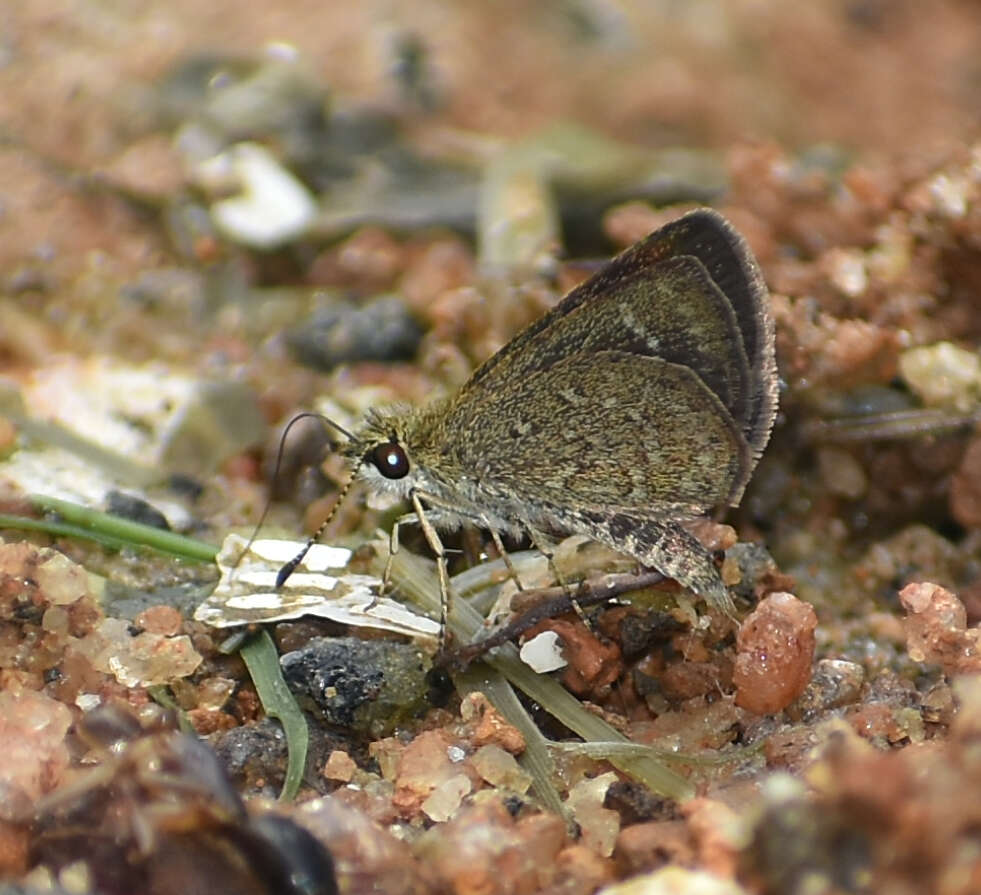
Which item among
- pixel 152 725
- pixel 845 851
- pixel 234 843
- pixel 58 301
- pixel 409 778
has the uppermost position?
pixel 845 851

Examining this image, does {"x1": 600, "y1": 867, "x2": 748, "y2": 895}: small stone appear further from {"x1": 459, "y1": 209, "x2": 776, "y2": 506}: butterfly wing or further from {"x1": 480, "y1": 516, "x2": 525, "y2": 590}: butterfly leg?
{"x1": 459, "y1": 209, "x2": 776, "y2": 506}: butterfly wing

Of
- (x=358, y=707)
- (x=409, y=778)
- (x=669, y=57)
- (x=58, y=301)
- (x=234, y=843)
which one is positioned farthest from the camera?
(x=669, y=57)

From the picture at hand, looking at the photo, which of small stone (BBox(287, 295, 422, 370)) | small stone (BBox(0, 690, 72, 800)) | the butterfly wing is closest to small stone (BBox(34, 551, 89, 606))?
small stone (BBox(0, 690, 72, 800))

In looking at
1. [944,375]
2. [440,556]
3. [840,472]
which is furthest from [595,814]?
[944,375]

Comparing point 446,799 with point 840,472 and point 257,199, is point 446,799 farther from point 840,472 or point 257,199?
point 257,199

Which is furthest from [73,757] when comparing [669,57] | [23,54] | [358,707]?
[669,57]

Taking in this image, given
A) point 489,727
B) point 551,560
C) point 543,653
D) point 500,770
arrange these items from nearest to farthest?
point 500,770
point 489,727
point 543,653
point 551,560

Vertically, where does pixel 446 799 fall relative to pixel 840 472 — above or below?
above

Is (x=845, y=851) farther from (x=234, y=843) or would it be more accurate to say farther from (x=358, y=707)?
(x=358, y=707)
